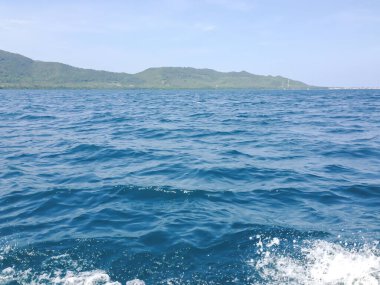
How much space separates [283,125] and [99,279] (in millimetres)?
22477

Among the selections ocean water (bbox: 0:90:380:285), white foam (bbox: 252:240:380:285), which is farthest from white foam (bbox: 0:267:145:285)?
white foam (bbox: 252:240:380:285)

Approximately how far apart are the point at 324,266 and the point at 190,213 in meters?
3.87

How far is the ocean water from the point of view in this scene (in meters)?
6.30

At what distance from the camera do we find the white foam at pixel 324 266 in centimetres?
593

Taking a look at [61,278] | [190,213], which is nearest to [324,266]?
[190,213]

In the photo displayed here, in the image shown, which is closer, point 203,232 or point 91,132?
point 203,232

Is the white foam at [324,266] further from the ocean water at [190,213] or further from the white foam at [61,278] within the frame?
the white foam at [61,278]

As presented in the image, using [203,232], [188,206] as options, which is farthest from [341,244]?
[188,206]

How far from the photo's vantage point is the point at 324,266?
20.7ft

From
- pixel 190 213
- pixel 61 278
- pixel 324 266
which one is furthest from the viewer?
pixel 190 213

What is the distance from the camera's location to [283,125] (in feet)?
85.5

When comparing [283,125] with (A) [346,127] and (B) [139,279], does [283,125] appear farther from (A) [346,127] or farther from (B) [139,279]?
(B) [139,279]

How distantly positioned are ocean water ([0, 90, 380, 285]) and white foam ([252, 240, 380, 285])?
0.02 meters

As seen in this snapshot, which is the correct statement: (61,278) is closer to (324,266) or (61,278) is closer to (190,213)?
(190,213)
